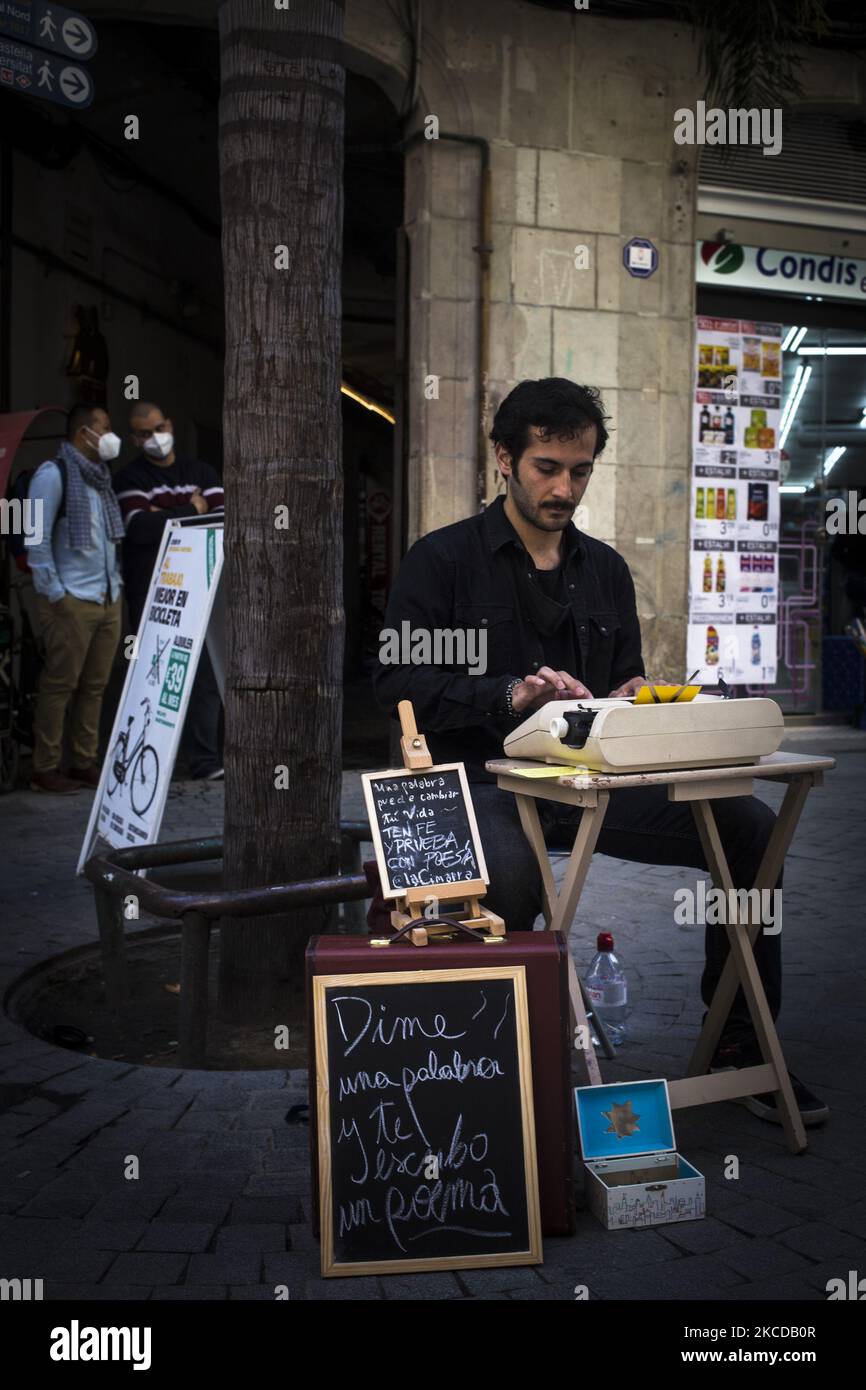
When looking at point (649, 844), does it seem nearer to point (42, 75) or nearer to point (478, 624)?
point (478, 624)

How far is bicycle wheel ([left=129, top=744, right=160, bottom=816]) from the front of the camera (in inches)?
200

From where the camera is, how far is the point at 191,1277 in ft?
8.10

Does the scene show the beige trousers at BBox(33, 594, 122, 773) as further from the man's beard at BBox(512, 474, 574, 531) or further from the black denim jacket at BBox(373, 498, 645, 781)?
the man's beard at BBox(512, 474, 574, 531)

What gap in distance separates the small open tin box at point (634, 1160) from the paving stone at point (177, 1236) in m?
0.79

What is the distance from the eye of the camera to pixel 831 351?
10.1 meters

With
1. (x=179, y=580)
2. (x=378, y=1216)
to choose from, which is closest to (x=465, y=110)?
(x=179, y=580)

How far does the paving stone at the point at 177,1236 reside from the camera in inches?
102

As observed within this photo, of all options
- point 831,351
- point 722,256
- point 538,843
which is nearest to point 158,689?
point 538,843

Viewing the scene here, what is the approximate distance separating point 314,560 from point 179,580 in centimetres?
181

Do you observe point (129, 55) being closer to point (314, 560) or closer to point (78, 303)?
point (78, 303)

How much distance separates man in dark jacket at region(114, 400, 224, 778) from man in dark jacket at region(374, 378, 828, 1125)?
4.23 metres

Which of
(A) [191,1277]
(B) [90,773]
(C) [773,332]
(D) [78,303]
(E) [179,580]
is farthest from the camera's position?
(D) [78,303]

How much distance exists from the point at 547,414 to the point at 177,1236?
6.80 feet

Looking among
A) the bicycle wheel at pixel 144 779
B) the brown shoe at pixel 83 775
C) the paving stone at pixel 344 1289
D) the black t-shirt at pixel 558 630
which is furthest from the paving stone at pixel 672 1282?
the brown shoe at pixel 83 775
